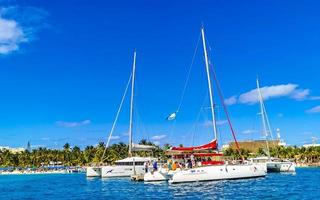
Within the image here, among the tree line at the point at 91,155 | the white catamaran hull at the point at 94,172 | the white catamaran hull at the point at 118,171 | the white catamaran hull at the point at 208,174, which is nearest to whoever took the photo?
the white catamaran hull at the point at 208,174

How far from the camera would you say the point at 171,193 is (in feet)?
133

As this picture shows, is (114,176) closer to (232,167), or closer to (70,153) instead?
(232,167)

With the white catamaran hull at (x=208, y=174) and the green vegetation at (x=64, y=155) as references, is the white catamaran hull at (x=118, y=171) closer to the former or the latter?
the white catamaran hull at (x=208, y=174)

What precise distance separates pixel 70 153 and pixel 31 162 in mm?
16308

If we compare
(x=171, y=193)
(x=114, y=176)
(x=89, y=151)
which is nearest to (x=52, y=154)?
(x=89, y=151)

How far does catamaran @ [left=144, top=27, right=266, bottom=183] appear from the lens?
1935 inches

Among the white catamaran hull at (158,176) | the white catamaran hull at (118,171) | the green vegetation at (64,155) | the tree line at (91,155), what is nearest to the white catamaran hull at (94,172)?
the white catamaran hull at (118,171)

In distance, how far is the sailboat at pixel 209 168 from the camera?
161ft

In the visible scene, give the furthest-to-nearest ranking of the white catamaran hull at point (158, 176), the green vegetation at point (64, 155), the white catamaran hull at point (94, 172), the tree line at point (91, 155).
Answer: the green vegetation at point (64, 155)
the tree line at point (91, 155)
the white catamaran hull at point (94, 172)
the white catamaran hull at point (158, 176)

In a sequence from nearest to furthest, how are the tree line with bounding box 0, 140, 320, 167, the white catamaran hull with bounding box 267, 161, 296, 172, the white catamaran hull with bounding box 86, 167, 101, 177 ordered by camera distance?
the white catamaran hull with bounding box 267, 161, 296, 172 → the white catamaran hull with bounding box 86, 167, 101, 177 → the tree line with bounding box 0, 140, 320, 167

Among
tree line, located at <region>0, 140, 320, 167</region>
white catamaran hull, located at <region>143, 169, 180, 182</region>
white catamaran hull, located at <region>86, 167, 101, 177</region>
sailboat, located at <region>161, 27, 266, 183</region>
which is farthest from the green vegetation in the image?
sailboat, located at <region>161, 27, 266, 183</region>

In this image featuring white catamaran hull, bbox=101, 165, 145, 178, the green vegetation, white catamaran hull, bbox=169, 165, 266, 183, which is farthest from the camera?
the green vegetation

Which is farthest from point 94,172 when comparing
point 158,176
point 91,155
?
point 91,155

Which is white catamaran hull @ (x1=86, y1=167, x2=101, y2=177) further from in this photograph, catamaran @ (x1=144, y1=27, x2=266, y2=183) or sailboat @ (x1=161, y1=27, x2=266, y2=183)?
sailboat @ (x1=161, y1=27, x2=266, y2=183)
